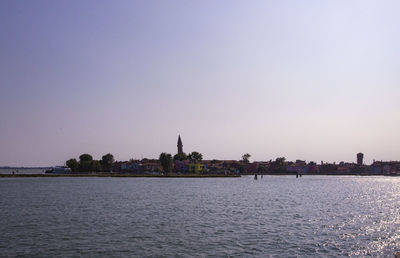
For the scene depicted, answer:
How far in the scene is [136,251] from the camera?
24781 mm

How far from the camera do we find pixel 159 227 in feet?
114

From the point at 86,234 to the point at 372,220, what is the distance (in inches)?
1254

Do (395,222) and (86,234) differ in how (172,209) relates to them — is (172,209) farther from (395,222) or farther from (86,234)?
(395,222)

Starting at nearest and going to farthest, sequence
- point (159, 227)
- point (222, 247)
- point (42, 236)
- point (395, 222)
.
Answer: point (222, 247)
point (42, 236)
point (159, 227)
point (395, 222)

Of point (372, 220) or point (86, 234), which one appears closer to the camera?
point (86, 234)

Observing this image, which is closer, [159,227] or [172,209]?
[159,227]

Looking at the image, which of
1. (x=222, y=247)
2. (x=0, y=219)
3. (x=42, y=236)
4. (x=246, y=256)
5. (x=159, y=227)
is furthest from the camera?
(x=0, y=219)

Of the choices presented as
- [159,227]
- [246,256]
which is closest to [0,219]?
[159,227]

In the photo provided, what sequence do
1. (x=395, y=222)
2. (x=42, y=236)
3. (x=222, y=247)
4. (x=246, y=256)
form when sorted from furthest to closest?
(x=395, y=222)
(x=42, y=236)
(x=222, y=247)
(x=246, y=256)

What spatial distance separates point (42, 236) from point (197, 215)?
19.2m

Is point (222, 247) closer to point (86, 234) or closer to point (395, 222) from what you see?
point (86, 234)

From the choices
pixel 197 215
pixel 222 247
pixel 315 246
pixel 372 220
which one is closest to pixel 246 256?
pixel 222 247

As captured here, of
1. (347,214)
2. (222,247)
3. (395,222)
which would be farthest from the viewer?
(347,214)

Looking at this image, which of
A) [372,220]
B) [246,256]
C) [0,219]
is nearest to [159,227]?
[246,256]
